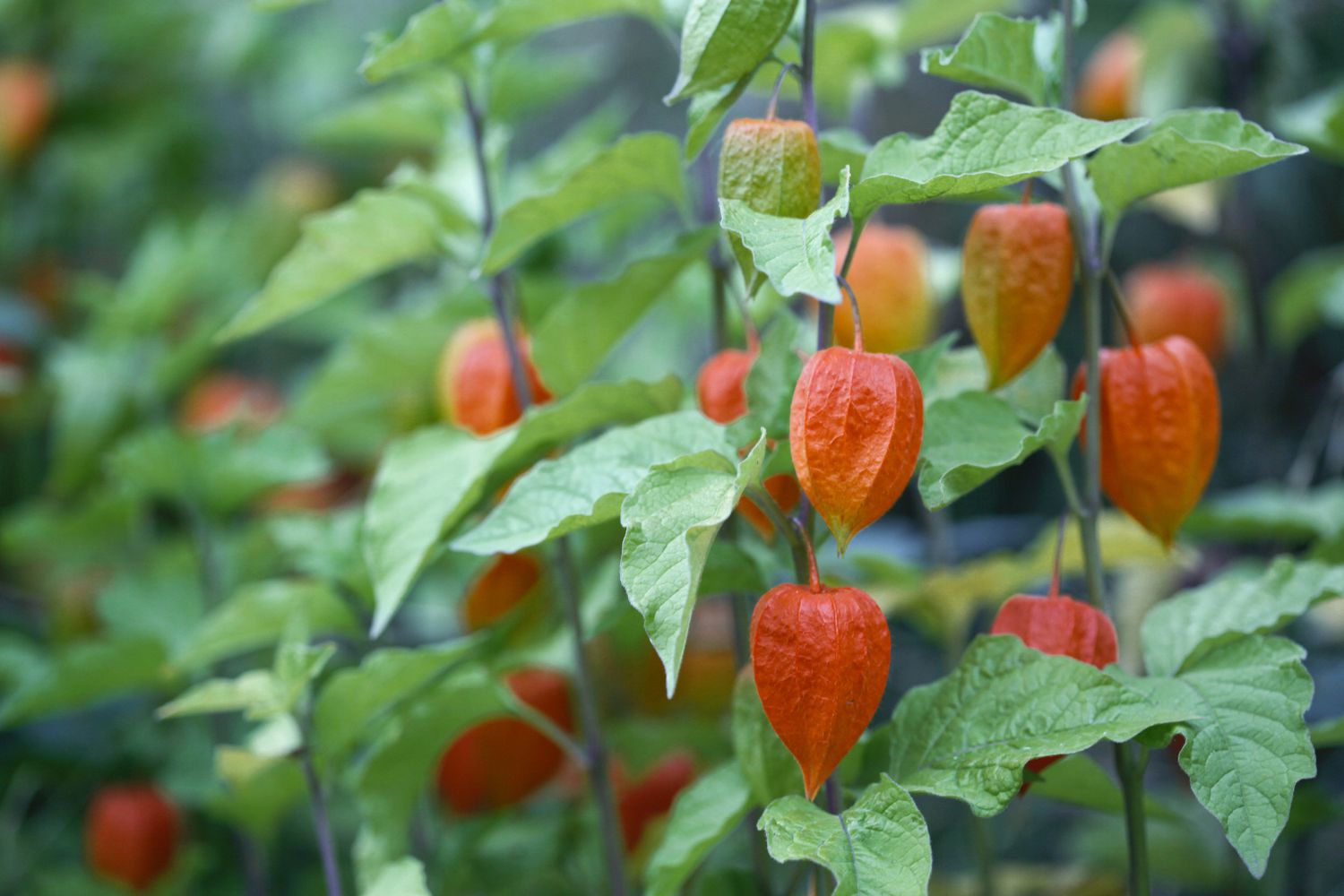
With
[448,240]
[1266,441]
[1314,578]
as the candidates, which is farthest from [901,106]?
[1314,578]

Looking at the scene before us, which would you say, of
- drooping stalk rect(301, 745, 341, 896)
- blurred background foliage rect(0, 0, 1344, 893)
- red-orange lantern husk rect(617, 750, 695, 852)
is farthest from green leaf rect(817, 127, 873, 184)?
red-orange lantern husk rect(617, 750, 695, 852)

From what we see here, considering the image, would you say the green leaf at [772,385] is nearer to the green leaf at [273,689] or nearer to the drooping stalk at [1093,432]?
the drooping stalk at [1093,432]

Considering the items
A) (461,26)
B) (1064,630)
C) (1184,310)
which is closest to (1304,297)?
(1184,310)

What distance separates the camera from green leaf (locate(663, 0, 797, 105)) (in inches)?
19.2

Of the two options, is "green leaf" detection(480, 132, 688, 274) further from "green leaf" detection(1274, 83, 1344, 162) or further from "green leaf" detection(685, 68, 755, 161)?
"green leaf" detection(1274, 83, 1344, 162)

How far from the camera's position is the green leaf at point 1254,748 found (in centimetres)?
48

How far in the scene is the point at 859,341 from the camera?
19.0 inches

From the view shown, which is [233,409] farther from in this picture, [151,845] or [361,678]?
[361,678]

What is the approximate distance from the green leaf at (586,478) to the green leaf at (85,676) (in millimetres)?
472

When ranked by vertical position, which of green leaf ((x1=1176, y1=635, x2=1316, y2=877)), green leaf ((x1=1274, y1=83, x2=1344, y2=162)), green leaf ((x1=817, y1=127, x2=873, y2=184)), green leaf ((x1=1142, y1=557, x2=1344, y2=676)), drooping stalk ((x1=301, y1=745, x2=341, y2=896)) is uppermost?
green leaf ((x1=817, y1=127, x2=873, y2=184))

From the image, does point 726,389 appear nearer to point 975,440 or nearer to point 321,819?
point 975,440

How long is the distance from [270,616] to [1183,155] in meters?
0.59

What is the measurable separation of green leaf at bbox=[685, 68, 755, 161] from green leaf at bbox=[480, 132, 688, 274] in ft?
0.21

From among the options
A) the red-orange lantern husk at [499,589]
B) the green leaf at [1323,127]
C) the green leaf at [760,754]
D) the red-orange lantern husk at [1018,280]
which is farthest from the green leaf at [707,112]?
the green leaf at [1323,127]
